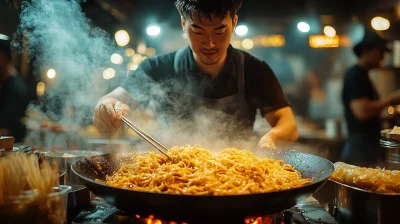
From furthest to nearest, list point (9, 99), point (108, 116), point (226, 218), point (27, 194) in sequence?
point (9, 99) < point (108, 116) < point (226, 218) < point (27, 194)

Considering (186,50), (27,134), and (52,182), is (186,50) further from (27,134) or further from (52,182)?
(27,134)

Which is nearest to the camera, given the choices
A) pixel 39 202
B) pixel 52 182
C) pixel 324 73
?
pixel 39 202

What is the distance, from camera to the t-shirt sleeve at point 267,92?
3.92 metres

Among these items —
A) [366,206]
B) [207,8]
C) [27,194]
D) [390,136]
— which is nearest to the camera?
[27,194]

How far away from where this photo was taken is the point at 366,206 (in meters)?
2.08

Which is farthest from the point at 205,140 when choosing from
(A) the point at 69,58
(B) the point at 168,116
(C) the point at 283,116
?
(A) the point at 69,58

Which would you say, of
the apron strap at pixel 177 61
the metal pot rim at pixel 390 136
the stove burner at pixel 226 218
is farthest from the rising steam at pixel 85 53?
the stove burner at pixel 226 218

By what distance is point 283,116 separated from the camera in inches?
151

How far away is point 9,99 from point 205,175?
559 cm

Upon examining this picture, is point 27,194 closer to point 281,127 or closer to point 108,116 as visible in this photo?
point 108,116

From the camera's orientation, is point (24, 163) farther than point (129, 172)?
No

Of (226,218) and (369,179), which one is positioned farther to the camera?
Result: (369,179)

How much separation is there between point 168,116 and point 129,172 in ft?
5.20

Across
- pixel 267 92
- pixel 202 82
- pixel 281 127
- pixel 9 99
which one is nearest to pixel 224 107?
pixel 202 82
